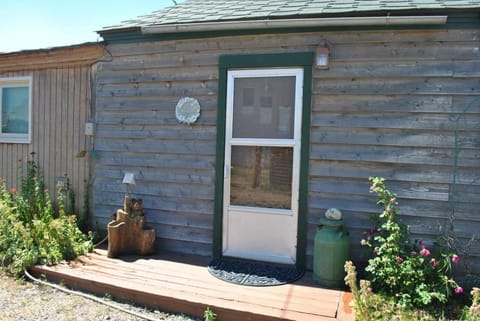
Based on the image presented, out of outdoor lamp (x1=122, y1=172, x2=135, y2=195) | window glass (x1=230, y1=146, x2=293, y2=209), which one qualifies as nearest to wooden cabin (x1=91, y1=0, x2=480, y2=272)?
window glass (x1=230, y1=146, x2=293, y2=209)

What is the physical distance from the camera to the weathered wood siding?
10.3 feet

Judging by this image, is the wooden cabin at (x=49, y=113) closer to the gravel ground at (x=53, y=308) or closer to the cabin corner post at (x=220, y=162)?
the gravel ground at (x=53, y=308)

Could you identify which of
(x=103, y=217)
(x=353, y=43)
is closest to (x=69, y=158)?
(x=103, y=217)

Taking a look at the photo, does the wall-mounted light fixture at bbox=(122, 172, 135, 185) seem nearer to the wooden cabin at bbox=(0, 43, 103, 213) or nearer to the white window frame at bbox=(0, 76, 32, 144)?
the wooden cabin at bbox=(0, 43, 103, 213)

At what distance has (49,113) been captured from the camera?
4.89 metres

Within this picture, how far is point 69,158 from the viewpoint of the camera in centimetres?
475

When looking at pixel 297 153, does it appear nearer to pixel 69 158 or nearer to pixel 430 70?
pixel 430 70

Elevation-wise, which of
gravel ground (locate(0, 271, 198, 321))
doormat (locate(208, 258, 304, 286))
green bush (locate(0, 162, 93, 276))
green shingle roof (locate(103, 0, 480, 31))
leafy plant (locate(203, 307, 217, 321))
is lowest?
gravel ground (locate(0, 271, 198, 321))

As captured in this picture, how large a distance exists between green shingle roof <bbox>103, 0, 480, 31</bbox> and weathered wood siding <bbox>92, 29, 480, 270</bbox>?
0.69 ft

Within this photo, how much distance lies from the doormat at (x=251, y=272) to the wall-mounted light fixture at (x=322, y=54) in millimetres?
2047

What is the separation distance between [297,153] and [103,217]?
258 cm

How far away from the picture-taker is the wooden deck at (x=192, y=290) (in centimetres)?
267

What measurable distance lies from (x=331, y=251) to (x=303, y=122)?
126cm

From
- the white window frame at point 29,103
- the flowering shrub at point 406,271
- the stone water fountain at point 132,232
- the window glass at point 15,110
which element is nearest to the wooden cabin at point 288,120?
the stone water fountain at point 132,232
